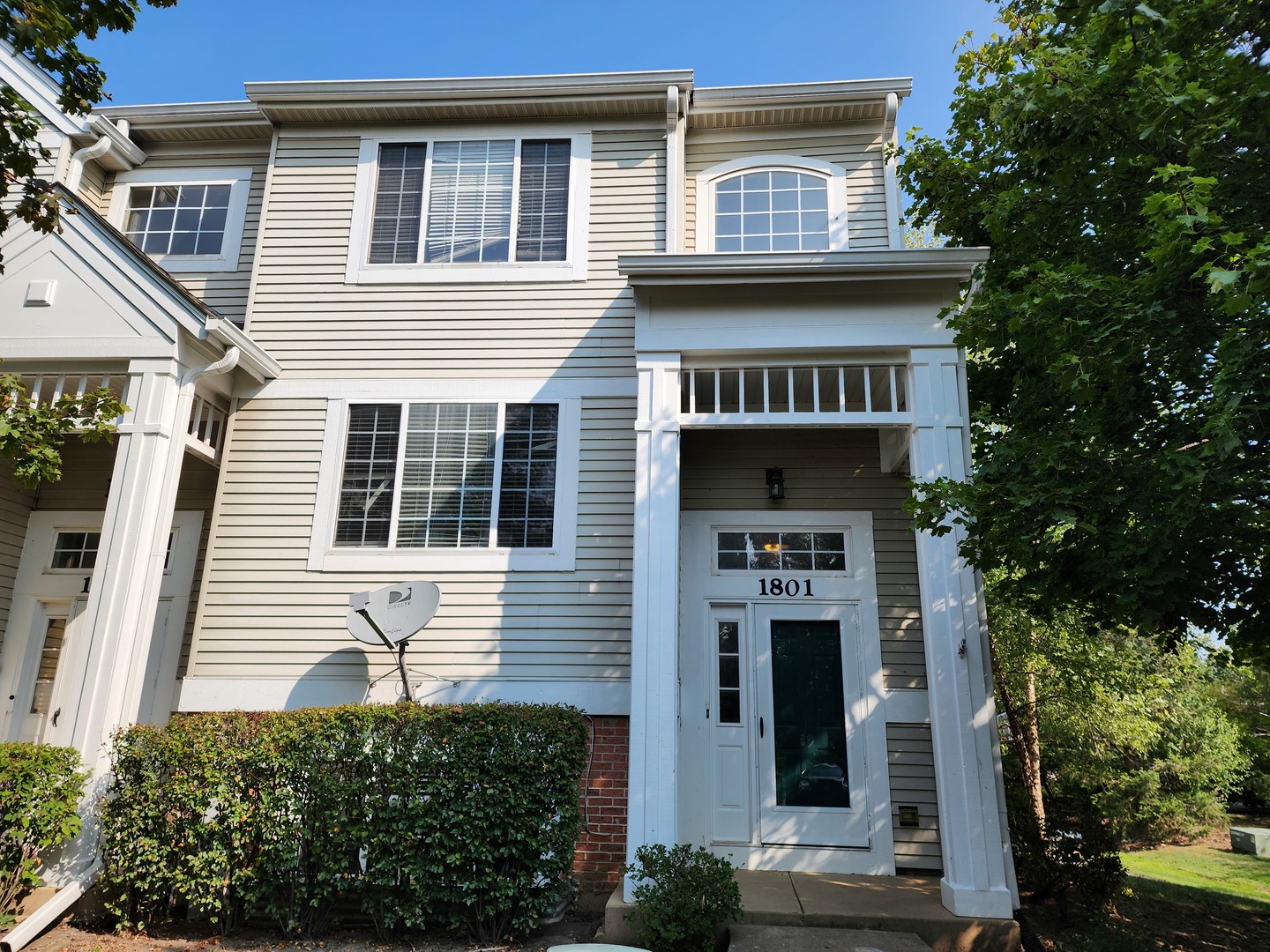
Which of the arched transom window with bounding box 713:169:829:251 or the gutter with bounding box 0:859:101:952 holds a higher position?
the arched transom window with bounding box 713:169:829:251

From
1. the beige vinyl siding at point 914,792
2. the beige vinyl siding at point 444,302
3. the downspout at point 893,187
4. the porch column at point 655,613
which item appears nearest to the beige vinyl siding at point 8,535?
the beige vinyl siding at point 444,302

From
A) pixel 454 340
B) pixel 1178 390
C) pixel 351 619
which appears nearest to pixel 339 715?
pixel 351 619

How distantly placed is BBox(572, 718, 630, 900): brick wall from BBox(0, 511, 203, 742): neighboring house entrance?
395 centimetres

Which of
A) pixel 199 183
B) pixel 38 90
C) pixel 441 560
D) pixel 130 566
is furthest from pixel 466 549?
pixel 38 90

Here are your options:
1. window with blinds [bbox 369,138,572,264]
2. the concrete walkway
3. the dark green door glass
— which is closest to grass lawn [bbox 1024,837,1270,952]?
the concrete walkway

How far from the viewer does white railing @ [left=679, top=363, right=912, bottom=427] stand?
6570 mm

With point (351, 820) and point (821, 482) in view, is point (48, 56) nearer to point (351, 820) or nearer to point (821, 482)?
point (351, 820)

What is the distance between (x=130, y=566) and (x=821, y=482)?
6.02m

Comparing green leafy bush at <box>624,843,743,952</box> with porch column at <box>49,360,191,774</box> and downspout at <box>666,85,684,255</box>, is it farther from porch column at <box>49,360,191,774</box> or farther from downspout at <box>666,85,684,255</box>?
downspout at <box>666,85,684,255</box>

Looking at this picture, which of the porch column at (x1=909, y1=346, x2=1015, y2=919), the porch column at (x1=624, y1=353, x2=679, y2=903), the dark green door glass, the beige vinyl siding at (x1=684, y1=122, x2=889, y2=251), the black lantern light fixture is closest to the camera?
the porch column at (x1=909, y1=346, x2=1015, y2=919)

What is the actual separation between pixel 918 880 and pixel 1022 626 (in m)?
4.15

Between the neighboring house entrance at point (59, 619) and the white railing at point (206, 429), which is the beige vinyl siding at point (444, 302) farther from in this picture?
the neighboring house entrance at point (59, 619)

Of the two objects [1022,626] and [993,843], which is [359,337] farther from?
[1022,626]

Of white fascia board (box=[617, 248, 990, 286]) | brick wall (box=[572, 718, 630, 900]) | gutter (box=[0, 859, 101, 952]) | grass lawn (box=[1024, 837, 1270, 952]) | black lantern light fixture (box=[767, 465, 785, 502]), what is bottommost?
grass lawn (box=[1024, 837, 1270, 952])
